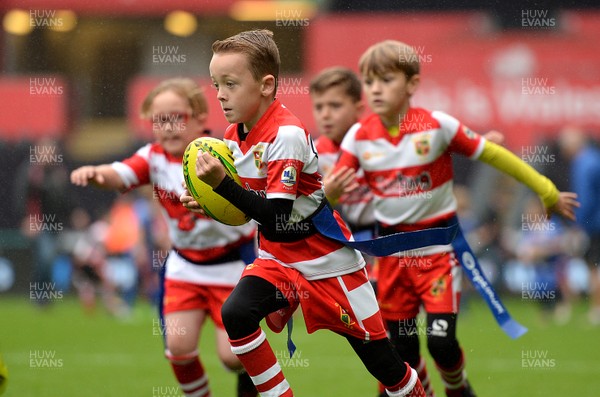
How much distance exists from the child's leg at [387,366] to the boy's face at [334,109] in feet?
6.28

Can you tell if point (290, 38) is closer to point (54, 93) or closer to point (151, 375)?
point (54, 93)

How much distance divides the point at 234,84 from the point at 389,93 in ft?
4.33

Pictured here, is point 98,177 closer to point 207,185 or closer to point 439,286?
point 207,185

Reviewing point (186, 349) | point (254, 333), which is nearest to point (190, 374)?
point (186, 349)

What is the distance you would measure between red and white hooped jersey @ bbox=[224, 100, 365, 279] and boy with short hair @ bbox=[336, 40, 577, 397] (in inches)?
37.4

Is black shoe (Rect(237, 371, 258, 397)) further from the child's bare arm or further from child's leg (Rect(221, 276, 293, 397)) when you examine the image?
the child's bare arm

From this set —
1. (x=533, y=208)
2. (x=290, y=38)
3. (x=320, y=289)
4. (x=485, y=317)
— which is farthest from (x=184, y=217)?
(x=290, y=38)

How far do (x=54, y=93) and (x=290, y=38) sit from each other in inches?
184

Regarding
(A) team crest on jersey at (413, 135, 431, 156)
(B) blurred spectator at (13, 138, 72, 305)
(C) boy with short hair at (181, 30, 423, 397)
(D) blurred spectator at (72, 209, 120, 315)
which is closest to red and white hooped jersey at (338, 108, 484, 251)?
(A) team crest on jersey at (413, 135, 431, 156)

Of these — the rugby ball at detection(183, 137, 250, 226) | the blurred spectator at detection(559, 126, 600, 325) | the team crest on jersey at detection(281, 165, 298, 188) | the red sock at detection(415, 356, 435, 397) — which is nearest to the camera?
the team crest on jersey at detection(281, 165, 298, 188)

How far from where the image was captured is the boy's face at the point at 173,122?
17.8 ft

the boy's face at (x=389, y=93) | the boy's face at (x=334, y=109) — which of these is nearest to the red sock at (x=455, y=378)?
the boy's face at (x=389, y=93)

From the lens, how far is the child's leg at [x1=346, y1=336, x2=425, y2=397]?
442 cm

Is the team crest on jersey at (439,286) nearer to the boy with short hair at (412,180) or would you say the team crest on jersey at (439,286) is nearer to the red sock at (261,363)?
the boy with short hair at (412,180)
